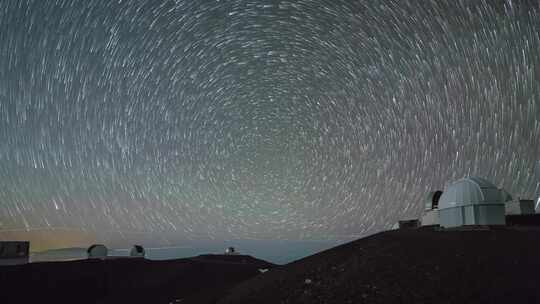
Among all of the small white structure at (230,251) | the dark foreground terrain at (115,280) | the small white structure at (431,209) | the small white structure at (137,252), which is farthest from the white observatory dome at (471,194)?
the small white structure at (137,252)

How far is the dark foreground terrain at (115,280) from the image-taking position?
102ft

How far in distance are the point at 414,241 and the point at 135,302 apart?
22588mm

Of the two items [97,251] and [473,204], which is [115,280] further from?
[473,204]

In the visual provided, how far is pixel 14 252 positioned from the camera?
1457 inches

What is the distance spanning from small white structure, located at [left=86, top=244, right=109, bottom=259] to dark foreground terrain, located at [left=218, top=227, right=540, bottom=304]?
3288 cm

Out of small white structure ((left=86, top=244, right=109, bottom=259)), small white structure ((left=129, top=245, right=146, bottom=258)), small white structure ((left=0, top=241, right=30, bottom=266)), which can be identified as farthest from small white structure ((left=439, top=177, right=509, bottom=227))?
small white structure ((left=0, top=241, right=30, bottom=266))

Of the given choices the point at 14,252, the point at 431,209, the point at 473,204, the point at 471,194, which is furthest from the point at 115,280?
the point at 471,194

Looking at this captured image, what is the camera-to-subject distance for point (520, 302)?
1198cm

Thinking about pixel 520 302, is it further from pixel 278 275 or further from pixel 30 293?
pixel 30 293

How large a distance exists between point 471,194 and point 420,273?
12924mm

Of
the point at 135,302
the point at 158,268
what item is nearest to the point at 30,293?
the point at 135,302

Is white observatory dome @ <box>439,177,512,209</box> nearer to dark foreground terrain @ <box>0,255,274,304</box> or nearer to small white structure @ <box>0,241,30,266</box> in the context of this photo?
dark foreground terrain @ <box>0,255,274,304</box>

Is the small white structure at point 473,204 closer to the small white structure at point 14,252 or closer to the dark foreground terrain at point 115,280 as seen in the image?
the dark foreground terrain at point 115,280

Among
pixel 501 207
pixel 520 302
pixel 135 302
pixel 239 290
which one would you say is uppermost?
pixel 501 207
